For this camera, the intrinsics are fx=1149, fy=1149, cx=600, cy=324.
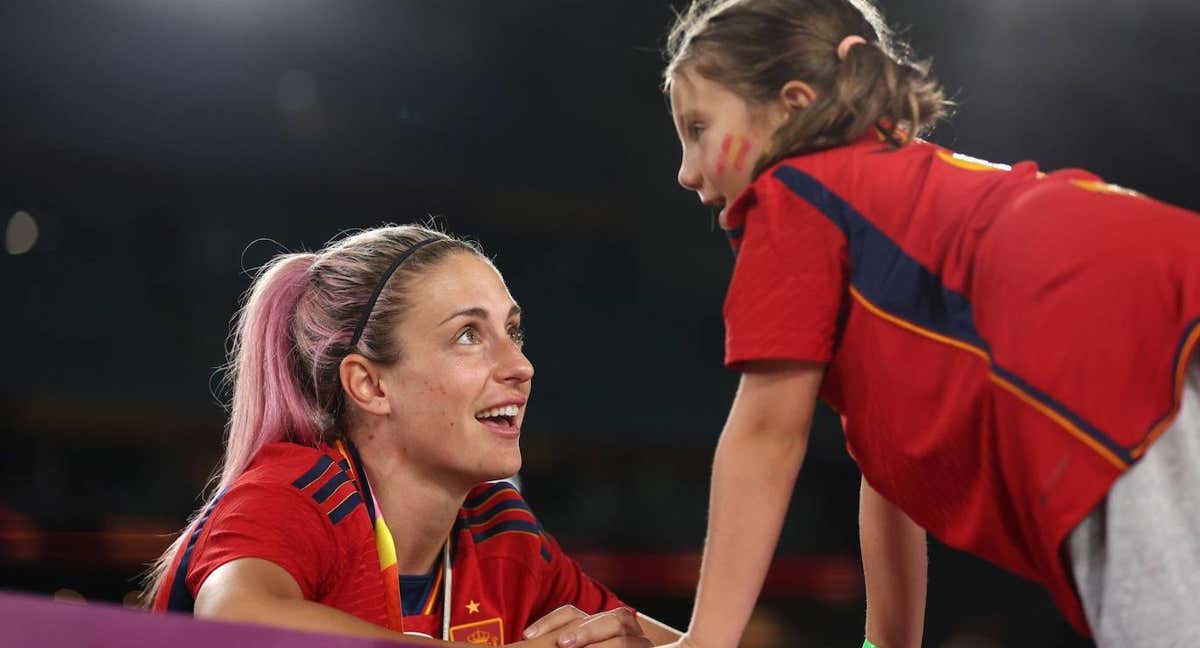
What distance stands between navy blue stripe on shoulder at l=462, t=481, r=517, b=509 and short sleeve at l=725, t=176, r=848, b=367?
29.7 inches

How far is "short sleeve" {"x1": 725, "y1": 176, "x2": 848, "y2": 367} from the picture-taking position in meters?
0.94

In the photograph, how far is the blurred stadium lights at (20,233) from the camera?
13.3 ft

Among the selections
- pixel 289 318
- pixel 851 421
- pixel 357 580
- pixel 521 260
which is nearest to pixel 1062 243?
pixel 851 421

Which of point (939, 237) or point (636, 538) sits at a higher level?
point (939, 237)

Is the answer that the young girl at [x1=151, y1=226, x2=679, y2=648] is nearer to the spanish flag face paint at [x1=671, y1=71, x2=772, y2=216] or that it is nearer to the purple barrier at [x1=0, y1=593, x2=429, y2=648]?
the spanish flag face paint at [x1=671, y1=71, x2=772, y2=216]

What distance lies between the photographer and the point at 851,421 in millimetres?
1005

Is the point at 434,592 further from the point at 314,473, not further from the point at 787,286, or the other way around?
the point at 787,286

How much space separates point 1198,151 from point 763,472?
3.36 m

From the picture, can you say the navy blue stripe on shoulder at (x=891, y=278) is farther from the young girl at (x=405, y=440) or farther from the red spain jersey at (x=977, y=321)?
the young girl at (x=405, y=440)

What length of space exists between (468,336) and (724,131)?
549 mm

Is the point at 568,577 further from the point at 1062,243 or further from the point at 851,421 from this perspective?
the point at 1062,243

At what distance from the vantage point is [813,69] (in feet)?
3.51

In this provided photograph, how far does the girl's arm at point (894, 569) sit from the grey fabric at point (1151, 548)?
0.38 metres

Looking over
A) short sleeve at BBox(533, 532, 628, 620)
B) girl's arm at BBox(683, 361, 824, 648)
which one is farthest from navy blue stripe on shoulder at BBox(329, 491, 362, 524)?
girl's arm at BBox(683, 361, 824, 648)
